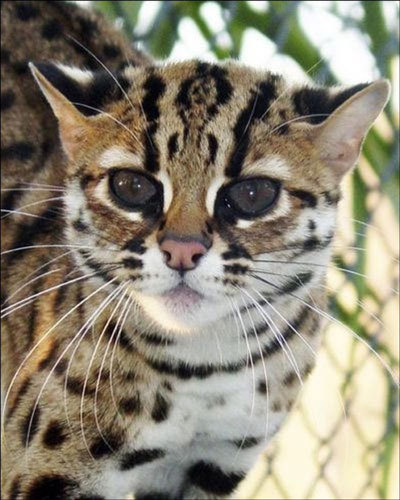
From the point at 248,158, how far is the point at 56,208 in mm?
471

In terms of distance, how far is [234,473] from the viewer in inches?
73.5

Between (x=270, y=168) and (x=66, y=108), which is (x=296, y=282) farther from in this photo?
(x=66, y=108)

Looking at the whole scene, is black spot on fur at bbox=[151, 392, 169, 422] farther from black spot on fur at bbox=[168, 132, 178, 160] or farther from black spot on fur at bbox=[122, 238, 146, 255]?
black spot on fur at bbox=[168, 132, 178, 160]

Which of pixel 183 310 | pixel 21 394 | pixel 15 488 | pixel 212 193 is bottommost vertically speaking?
pixel 15 488

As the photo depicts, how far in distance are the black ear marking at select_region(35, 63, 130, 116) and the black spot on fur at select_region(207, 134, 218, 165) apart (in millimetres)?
196

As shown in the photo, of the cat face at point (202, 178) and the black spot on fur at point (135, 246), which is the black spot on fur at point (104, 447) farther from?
the black spot on fur at point (135, 246)

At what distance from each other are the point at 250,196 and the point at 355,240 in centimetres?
86

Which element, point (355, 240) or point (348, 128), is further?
point (355, 240)

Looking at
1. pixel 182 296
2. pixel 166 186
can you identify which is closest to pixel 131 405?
pixel 182 296

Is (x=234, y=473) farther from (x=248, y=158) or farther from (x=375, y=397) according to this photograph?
(x=375, y=397)

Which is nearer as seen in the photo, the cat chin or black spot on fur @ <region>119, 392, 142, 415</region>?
the cat chin

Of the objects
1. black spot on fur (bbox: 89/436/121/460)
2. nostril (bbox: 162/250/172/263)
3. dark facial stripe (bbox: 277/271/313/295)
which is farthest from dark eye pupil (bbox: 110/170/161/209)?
black spot on fur (bbox: 89/436/121/460)

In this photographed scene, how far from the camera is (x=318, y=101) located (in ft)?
5.41

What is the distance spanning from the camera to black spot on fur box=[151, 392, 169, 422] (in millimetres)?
Result: 1702
